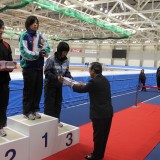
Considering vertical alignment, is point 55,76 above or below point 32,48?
below

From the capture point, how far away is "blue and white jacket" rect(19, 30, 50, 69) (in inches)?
111

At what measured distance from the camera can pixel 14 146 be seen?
8.75ft

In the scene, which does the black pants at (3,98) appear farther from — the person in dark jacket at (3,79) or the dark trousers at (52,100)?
the dark trousers at (52,100)

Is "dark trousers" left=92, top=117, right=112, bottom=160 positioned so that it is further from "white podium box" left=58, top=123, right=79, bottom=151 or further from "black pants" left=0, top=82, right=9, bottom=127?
"black pants" left=0, top=82, right=9, bottom=127

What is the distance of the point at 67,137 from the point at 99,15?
36.4 ft

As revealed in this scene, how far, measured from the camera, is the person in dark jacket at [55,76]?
10.7 ft

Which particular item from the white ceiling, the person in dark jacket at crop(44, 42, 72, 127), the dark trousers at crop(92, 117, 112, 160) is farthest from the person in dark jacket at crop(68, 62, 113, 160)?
the white ceiling

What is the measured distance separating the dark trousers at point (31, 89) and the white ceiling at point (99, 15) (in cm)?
739

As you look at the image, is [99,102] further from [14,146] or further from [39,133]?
[14,146]

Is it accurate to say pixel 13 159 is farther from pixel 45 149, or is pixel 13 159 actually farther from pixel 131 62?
pixel 131 62

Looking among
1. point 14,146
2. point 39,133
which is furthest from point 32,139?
point 14,146

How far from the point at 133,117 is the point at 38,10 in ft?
40.2

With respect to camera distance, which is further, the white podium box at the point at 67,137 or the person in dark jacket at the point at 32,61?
the white podium box at the point at 67,137

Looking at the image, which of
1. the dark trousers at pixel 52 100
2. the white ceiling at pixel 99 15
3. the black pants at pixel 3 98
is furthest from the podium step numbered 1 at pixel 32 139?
the white ceiling at pixel 99 15
